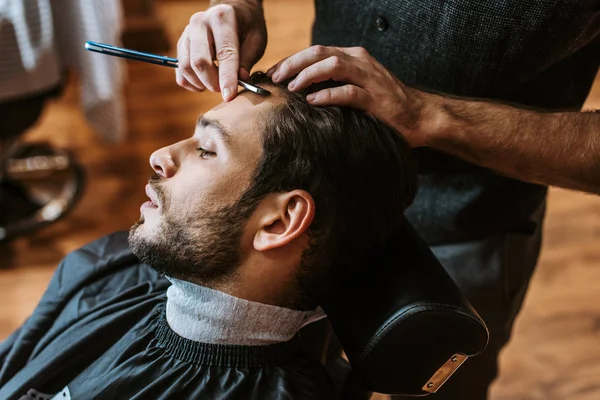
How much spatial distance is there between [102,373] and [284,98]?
51cm

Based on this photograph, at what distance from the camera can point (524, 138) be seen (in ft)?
3.07

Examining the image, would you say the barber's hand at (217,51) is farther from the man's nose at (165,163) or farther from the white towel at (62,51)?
the white towel at (62,51)

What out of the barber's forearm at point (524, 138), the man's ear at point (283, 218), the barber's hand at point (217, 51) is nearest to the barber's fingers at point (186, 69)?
the barber's hand at point (217, 51)

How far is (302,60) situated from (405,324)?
1.27 ft

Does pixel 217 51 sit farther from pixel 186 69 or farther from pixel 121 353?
pixel 121 353

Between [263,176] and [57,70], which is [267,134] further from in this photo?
[57,70]

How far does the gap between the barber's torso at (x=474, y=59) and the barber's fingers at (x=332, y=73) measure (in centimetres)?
22

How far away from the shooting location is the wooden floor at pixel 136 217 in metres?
1.86

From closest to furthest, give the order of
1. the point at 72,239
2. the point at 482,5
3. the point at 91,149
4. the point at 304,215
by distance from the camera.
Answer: the point at 304,215 → the point at 482,5 → the point at 72,239 → the point at 91,149

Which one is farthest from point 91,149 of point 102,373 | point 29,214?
point 102,373

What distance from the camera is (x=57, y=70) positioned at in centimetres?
185

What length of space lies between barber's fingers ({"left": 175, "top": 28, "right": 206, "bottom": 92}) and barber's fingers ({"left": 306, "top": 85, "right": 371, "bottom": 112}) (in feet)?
0.64

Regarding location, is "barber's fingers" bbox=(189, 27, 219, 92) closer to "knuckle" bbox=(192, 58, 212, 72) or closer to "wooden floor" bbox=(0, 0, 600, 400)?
"knuckle" bbox=(192, 58, 212, 72)

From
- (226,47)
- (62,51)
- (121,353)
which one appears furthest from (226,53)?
(62,51)
